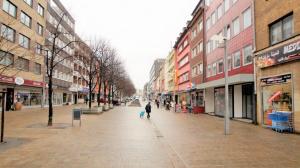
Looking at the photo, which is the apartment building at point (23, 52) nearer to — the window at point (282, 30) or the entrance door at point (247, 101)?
the entrance door at point (247, 101)

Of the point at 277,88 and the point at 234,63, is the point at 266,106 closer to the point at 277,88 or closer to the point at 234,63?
the point at 277,88

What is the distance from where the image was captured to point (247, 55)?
76.1 feet

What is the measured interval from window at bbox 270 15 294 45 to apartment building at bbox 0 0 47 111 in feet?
78.7

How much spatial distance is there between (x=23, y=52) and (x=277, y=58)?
103 ft

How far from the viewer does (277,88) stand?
1733 cm

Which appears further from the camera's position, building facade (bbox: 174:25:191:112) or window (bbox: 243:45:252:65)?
building facade (bbox: 174:25:191:112)

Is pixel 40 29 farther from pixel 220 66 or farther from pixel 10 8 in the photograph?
pixel 220 66

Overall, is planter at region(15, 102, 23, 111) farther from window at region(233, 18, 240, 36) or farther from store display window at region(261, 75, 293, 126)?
store display window at region(261, 75, 293, 126)

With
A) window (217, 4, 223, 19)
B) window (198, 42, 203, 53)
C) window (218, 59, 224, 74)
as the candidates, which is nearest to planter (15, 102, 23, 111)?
window (198, 42, 203, 53)

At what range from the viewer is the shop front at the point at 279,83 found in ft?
50.3

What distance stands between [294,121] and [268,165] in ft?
29.1

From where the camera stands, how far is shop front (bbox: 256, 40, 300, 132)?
15320mm

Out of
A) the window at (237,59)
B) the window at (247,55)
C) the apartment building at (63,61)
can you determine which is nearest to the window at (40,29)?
the apartment building at (63,61)

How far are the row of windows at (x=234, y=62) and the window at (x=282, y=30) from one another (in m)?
4.30
